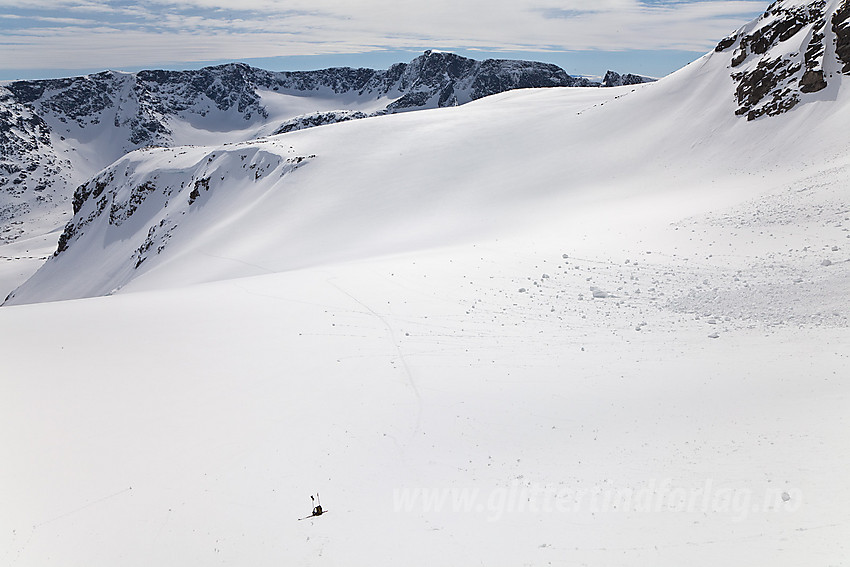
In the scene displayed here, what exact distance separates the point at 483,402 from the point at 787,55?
32.2m

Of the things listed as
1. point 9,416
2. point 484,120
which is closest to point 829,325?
point 9,416

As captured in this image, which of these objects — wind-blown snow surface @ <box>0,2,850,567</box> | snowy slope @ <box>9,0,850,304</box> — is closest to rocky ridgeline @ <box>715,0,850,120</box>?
snowy slope @ <box>9,0,850,304</box>

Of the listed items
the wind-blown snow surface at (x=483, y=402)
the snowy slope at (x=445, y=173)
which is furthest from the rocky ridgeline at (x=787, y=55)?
the wind-blown snow surface at (x=483, y=402)

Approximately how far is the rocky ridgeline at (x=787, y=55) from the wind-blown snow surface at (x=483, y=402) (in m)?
3.36

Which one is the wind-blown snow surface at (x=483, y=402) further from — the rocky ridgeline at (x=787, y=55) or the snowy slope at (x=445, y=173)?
the rocky ridgeline at (x=787, y=55)

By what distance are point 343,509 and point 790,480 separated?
5817 millimetres

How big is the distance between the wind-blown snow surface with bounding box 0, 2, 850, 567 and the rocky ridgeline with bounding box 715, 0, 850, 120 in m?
3.36

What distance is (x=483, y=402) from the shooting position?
877 cm

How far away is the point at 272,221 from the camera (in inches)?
1537

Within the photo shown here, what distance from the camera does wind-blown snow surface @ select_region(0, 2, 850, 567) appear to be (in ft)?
19.3

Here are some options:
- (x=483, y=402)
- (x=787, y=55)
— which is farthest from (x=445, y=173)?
(x=483, y=402)

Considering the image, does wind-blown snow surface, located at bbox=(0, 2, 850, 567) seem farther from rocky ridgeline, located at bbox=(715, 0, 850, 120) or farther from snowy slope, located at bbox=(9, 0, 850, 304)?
rocky ridgeline, located at bbox=(715, 0, 850, 120)

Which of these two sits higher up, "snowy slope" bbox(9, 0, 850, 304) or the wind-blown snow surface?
"snowy slope" bbox(9, 0, 850, 304)

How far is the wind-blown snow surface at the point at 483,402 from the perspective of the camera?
587 centimetres
